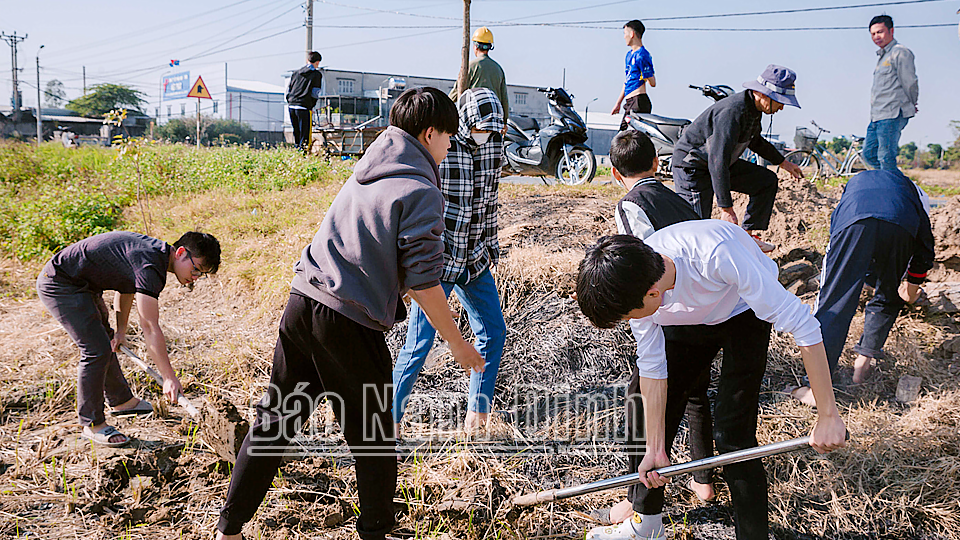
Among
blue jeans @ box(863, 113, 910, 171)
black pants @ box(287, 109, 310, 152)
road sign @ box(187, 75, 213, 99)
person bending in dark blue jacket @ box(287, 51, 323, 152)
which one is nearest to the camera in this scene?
blue jeans @ box(863, 113, 910, 171)

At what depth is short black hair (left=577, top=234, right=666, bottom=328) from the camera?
1770 mm

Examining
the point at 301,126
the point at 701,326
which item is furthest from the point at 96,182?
the point at 701,326

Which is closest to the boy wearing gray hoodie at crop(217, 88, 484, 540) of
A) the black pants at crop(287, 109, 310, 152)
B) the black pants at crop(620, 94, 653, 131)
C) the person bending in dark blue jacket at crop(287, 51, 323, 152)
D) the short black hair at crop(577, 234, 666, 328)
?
the short black hair at crop(577, 234, 666, 328)

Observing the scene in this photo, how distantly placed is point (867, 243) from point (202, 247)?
313cm

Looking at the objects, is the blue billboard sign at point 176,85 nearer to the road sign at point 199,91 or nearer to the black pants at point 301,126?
the road sign at point 199,91

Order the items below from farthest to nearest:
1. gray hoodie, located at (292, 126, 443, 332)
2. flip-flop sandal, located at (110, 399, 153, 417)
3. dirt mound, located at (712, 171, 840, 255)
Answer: dirt mound, located at (712, 171, 840, 255), flip-flop sandal, located at (110, 399, 153, 417), gray hoodie, located at (292, 126, 443, 332)

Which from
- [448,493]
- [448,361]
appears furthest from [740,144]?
[448,493]

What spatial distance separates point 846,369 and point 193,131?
144 feet

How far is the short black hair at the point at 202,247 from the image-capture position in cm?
284

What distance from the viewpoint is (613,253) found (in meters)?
1.79

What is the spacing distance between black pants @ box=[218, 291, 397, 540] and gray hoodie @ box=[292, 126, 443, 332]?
7cm

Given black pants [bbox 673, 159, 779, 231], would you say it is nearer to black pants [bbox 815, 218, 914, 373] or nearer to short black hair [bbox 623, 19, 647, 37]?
black pants [bbox 815, 218, 914, 373]

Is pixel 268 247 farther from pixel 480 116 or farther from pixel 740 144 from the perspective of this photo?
pixel 740 144

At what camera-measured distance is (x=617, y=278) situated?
5.79ft
